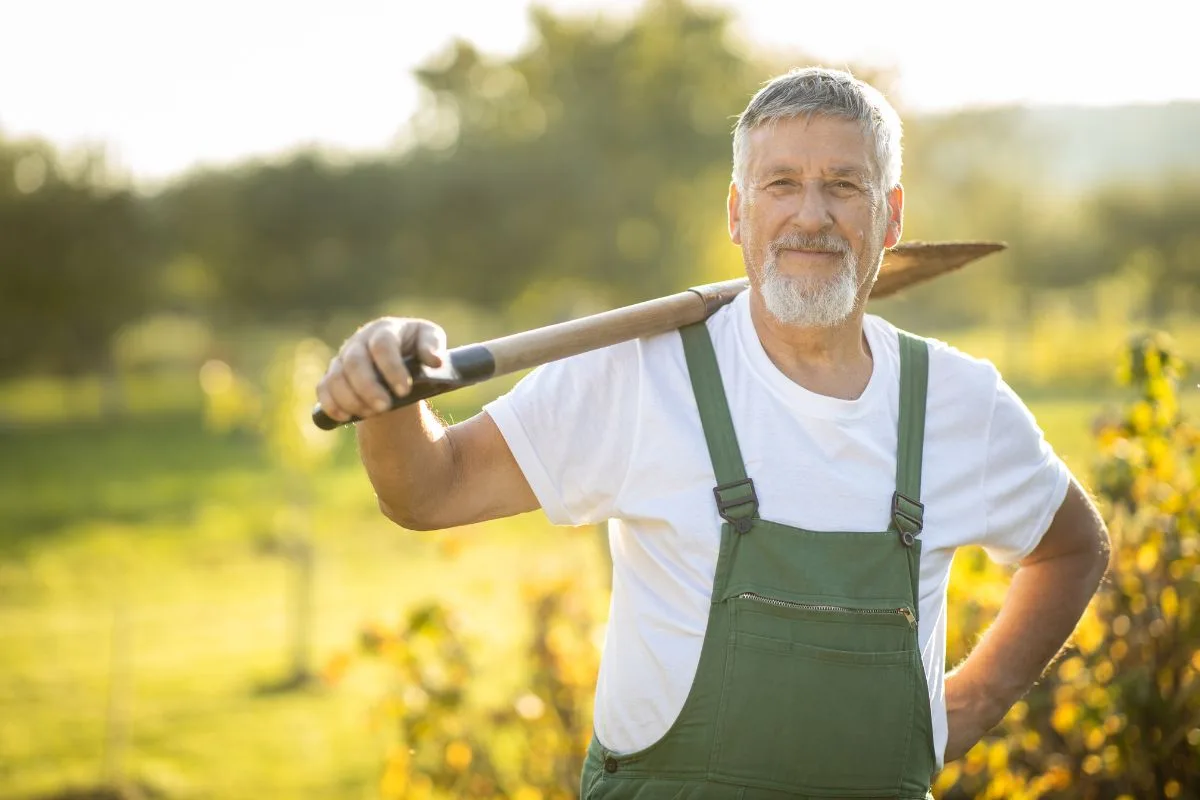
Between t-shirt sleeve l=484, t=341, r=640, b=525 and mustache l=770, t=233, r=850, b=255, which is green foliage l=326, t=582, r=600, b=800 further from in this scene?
mustache l=770, t=233, r=850, b=255

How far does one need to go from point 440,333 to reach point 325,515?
49.5 feet

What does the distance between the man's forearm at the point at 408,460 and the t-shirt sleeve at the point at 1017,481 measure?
1009 mm

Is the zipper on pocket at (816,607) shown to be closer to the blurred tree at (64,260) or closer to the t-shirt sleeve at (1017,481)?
the t-shirt sleeve at (1017,481)

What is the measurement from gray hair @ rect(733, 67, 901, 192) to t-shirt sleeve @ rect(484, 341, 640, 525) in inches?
18.3

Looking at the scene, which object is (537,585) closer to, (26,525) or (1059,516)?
(1059,516)

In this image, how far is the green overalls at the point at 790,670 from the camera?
1.84 meters

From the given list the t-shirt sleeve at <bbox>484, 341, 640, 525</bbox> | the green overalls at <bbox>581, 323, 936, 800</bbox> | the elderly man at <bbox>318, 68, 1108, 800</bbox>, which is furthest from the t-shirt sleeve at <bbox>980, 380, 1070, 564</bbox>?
the t-shirt sleeve at <bbox>484, 341, 640, 525</bbox>

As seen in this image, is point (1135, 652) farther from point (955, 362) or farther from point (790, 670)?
point (790, 670)

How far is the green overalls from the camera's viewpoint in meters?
1.84

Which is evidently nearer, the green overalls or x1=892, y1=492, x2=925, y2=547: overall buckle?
the green overalls

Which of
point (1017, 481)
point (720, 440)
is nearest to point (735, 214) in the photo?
point (720, 440)

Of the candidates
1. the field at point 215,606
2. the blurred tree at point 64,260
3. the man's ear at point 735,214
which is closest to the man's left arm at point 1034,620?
the man's ear at point 735,214

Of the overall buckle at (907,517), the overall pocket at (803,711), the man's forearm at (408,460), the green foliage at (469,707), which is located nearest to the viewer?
the man's forearm at (408,460)

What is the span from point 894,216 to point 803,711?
0.97 m
